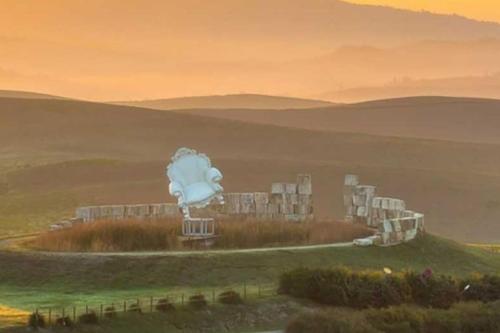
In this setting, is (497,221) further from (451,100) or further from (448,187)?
(451,100)

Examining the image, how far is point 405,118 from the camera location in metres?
150

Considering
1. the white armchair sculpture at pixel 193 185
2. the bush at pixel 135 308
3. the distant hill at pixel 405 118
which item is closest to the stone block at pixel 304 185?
the white armchair sculpture at pixel 193 185

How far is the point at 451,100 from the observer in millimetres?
158375

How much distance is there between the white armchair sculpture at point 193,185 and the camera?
150ft

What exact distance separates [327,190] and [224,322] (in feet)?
164

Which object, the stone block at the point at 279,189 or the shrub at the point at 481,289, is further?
the stone block at the point at 279,189

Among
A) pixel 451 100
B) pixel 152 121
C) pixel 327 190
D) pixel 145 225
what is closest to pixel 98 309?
pixel 145 225

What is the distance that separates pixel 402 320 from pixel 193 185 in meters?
14.4

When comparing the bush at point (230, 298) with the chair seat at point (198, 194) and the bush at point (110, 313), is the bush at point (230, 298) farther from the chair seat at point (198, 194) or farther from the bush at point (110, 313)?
the chair seat at point (198, 194)

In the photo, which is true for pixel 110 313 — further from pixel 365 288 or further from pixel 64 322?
pixel 365 288

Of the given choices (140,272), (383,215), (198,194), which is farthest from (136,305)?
(383,215)

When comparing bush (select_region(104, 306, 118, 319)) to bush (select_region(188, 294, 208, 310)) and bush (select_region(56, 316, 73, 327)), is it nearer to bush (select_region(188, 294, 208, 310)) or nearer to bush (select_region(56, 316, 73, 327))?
bush (select_region(56, 316, 73, 327))

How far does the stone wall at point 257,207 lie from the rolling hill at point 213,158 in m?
9.86

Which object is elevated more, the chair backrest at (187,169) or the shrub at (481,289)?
the chair backrest at (187,169)
